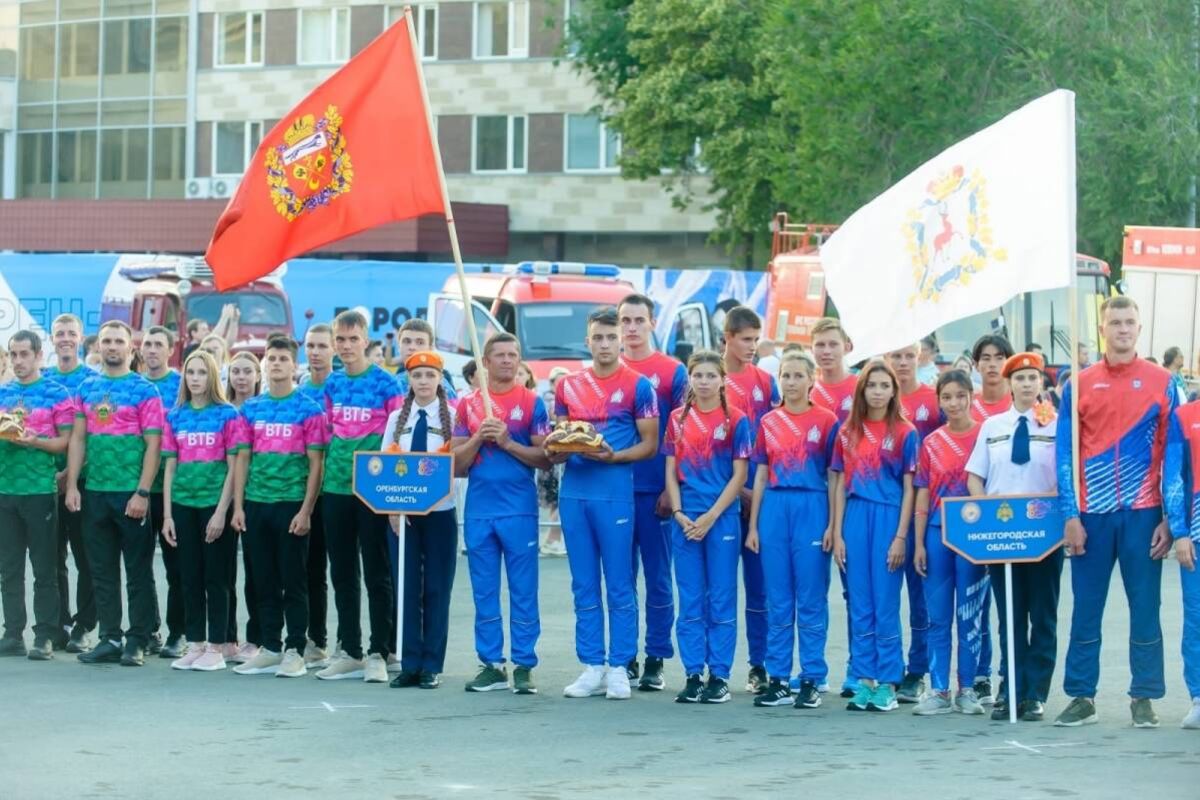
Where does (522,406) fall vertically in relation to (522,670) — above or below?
above

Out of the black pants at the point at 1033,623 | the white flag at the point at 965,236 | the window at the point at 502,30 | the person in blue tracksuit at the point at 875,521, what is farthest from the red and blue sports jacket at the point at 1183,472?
the window at the point at 502,30

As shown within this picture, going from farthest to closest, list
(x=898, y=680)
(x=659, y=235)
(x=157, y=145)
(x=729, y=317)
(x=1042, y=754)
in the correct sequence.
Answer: (x=157, y=145) → (x=659, y=235) → (x=729, y=317) → (x=898, y=680) → (x=1042, y=754)

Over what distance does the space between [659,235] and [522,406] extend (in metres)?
42.9

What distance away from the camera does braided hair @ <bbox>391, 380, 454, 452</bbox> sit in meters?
11.7

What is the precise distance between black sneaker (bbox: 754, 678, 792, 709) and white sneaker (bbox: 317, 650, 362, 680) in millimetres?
2443

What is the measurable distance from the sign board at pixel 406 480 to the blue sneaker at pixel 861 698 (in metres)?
2.43

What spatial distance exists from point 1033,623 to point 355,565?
3.85 meters

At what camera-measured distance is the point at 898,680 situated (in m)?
10.8

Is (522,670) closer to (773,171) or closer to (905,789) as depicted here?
(905,789)

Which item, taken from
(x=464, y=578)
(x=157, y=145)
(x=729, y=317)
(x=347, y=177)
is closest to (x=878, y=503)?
(x=729, y=317)

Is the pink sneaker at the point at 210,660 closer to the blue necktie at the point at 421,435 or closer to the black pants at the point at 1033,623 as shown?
the blue necktie at the point at 421,435

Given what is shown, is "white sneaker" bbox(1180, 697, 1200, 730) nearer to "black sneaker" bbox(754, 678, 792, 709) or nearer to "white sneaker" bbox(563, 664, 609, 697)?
"black sneaker" bbox(754, 678, 792, 709)

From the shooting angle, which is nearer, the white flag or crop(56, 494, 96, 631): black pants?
the white flag

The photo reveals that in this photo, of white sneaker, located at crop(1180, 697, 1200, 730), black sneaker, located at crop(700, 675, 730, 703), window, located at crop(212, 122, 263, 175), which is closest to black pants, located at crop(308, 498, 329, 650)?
black sneaker, located at crop(700, 675, 730, 703)
